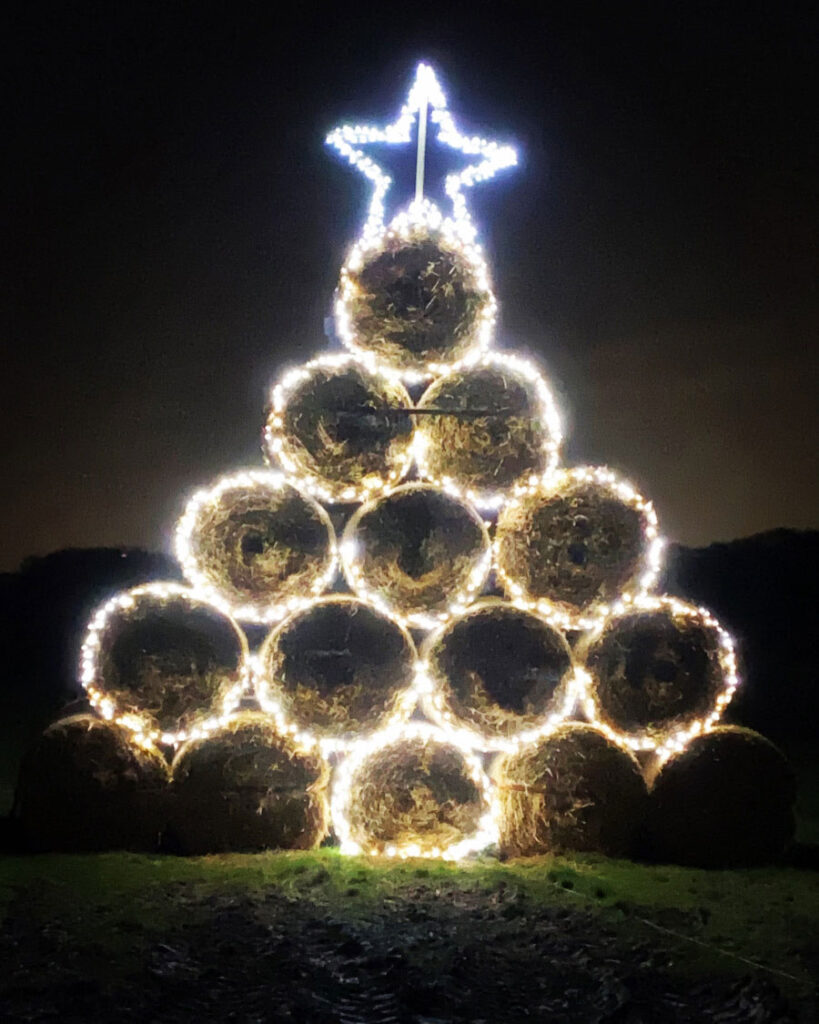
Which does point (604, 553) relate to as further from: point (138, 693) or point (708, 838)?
point (138, 693)

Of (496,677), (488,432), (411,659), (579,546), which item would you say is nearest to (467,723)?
(496,677)

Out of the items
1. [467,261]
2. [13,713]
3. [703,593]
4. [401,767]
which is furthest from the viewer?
[703,593]

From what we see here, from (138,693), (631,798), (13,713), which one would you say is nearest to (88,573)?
(13,713)

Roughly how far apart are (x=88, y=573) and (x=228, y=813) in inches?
360

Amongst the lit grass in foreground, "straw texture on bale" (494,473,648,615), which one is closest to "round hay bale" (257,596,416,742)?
the lit grass in foreground

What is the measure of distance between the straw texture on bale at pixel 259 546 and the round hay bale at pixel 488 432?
2.65 ft

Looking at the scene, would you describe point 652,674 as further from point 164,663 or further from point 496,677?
point 164,663

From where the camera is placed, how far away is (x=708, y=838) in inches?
224

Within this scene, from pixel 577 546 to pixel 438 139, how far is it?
2.74m

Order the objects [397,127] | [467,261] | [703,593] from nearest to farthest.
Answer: [467,261]
[397,127]
[703,593]

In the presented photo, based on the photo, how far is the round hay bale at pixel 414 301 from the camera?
19.8 feet

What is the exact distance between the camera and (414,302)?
602 centimetres

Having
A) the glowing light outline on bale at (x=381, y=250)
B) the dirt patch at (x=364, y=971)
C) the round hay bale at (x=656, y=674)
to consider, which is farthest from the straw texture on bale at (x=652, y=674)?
the glowing light outline on bale at (x=381, y=250)

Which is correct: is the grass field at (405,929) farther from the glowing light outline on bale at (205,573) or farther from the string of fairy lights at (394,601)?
the glowing light outline on bale at (205,573)
